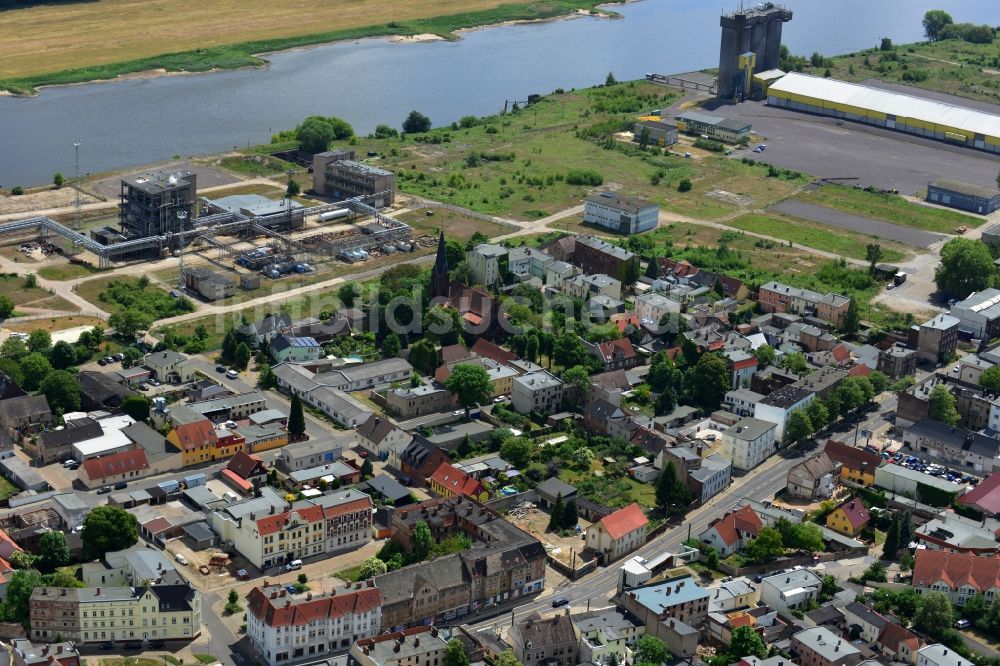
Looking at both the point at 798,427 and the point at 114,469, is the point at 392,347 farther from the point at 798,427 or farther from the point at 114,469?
the point at 798,427

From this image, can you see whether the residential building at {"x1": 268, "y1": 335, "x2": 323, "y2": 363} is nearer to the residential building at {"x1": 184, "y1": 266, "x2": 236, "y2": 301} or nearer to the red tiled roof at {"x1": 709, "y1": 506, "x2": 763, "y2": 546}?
the residential building at {"x1": 184, "y1": 266, "x2": 236, "y2": 301}

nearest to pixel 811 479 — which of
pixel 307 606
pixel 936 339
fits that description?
pixel 936 339

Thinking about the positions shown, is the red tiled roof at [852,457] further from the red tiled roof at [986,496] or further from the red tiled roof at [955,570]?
the red tiled roof at [955,570]

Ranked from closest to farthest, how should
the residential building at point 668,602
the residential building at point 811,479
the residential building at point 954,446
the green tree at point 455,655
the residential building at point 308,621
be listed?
the green tree at point 455,655, the residential building at point 308,621, the residential building at point 668,602, the residential building at point 811,479, the residential building at point 954,446

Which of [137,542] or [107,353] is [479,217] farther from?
[137,542]

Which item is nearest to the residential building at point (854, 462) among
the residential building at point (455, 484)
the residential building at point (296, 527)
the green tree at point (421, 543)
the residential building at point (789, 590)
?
the residential building at point (789, 590)

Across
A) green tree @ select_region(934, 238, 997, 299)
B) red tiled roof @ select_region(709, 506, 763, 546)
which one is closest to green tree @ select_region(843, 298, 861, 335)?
green tree @ select_region(934, 238, 997, 299)
